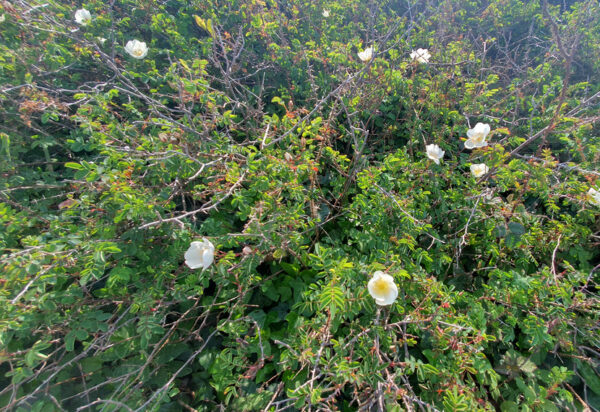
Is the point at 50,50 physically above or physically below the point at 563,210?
above

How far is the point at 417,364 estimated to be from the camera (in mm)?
1528

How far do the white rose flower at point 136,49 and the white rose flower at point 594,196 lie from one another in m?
3.33

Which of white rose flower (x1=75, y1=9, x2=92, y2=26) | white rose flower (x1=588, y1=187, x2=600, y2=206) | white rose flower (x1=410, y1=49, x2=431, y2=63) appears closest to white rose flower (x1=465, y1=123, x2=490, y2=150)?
white rose flower (x1=588, y1=187, x2=600, y2=206)

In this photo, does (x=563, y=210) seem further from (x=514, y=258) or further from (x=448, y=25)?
(x=448, y=25)

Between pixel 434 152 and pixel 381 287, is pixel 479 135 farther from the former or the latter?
pixel 381 287

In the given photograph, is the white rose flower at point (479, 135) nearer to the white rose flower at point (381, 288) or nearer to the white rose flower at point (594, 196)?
the white rose flower at point (594, 196)

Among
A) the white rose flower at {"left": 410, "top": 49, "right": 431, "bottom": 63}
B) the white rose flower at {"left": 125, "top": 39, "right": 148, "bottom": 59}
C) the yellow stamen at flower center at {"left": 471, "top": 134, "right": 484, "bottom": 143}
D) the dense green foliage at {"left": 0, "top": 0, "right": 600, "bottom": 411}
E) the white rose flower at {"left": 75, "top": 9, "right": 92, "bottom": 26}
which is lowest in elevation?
the dense green foliage at {"left": 0, "top": 0, "right": 600, "bottom": 411}

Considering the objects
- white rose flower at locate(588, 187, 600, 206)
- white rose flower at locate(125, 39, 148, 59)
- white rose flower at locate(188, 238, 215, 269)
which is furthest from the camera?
white rose flower at locate(125, 39, 148, 59)

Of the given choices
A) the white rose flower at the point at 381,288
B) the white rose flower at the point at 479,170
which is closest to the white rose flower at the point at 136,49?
the white rose flower at the point at 381,288

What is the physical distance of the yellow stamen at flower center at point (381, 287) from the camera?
4.93 feet

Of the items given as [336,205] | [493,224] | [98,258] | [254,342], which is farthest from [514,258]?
[98,258]

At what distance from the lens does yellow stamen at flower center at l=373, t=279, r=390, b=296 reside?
59.2 inches

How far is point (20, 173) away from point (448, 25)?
4.08 m

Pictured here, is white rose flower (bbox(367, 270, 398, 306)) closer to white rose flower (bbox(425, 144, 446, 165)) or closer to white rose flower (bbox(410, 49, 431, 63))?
white rose flower (bbox(425, 144, 446, 165))
